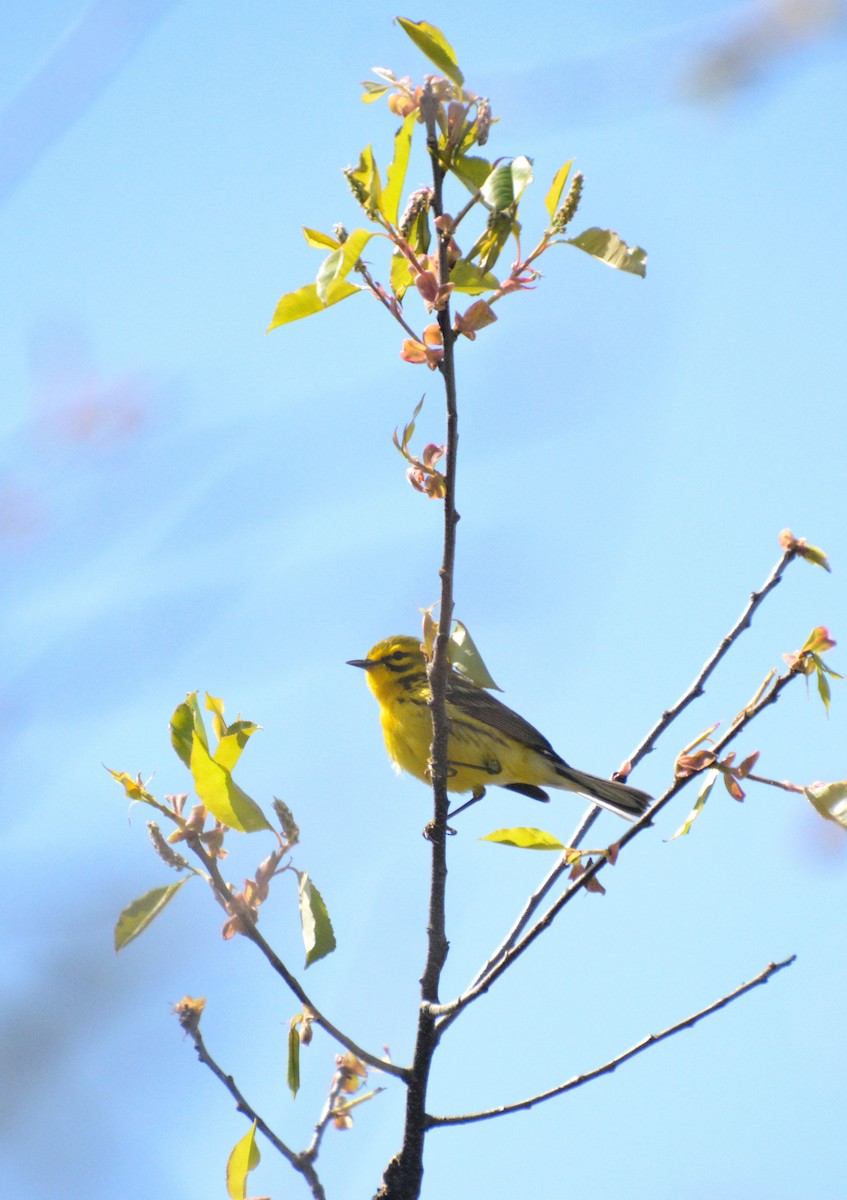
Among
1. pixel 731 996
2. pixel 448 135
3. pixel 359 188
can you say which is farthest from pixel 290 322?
pixel 731 996

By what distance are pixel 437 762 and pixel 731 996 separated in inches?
32.9

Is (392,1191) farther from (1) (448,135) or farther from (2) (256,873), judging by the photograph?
(1) (448,135)

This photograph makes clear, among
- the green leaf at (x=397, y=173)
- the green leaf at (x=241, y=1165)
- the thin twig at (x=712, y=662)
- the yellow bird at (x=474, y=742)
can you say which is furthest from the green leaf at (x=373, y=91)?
the yellow bird at (x=474, y=742)

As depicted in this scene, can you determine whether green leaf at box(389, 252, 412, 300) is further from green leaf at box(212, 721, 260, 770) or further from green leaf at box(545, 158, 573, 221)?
green leaf at box(212, 721, 260, 770)

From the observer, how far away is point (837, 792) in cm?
238

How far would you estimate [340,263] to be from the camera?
83.4 inches

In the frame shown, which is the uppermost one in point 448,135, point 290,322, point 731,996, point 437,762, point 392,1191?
point 448,135

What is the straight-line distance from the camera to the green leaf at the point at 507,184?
2.12m

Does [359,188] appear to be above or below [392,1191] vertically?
above

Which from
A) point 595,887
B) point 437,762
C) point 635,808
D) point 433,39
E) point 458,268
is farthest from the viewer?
point 635,808

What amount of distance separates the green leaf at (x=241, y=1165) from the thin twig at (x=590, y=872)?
1.65 ft

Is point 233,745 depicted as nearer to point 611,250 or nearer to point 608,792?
point 611,250

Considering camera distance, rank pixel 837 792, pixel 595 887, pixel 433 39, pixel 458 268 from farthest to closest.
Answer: pixel 595 887
pixel 837 792
pixel 458 268
pixel 433 39

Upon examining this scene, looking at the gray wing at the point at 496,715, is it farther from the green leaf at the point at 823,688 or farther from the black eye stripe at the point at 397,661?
the green leaf at the point at 823,688
